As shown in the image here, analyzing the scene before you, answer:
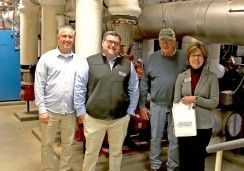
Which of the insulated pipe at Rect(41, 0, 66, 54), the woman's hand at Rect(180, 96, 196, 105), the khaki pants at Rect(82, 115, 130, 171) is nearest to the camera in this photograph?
the woman's hand at Rect(180, 96, 196, 105)

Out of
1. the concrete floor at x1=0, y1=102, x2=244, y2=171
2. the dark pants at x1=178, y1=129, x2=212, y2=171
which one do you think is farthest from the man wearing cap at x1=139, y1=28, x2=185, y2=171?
the concrete floor at x1=0, y1=102, x2=244, y2=171

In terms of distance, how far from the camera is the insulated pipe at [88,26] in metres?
3.01

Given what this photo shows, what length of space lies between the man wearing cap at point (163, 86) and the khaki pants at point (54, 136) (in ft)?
2.28

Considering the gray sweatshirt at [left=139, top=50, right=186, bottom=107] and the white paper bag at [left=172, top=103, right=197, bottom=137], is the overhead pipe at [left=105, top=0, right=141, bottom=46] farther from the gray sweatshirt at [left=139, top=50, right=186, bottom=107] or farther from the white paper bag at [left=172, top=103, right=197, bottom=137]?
the white paper bag at [left=172, top=103, right=197, bottom=137]

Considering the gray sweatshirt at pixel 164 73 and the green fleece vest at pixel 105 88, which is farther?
the gray sweatshirt at pixel 164 73

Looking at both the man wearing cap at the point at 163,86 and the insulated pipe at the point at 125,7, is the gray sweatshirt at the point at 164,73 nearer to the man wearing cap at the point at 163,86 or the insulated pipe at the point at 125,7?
the man wearing cap at the point at 163,86

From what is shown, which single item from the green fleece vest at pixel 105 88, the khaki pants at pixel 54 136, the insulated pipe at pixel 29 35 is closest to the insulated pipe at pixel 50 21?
the insulated pipe at pixel 29 35

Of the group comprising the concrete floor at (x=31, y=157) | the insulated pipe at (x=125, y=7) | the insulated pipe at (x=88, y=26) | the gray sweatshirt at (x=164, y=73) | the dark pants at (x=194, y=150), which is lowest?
the concrete floor at (x=31, y=157)

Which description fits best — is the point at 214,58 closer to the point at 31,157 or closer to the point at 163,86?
the point at 163,86

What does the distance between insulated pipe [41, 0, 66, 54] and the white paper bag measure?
2371mm

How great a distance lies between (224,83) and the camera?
3.98 m

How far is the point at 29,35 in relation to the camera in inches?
214

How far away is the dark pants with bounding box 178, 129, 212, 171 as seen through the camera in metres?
2.54

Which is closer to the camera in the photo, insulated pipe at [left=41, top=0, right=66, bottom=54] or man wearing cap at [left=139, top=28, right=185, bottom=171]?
man wearing cap at [left=139, top=28, right=185, bottom=171]
